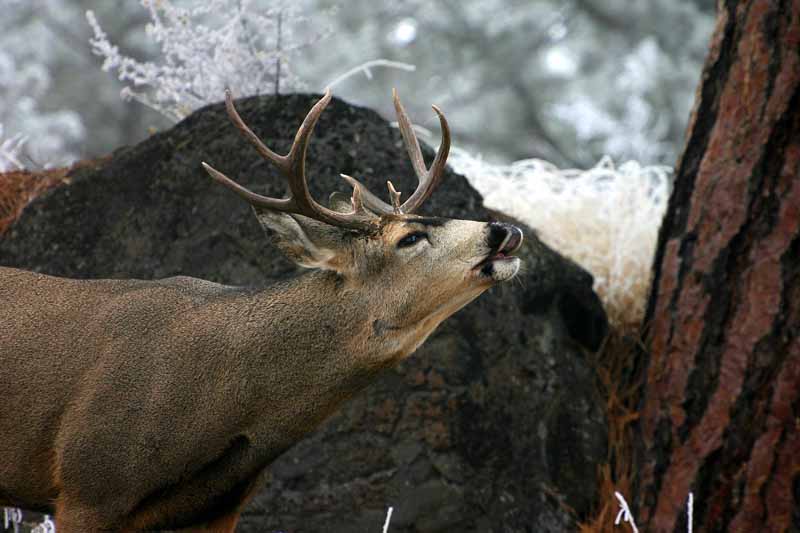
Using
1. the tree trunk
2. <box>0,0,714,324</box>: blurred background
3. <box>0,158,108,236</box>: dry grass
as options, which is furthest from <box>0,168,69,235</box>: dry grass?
<box>0,0,714,324</box>: blurred background

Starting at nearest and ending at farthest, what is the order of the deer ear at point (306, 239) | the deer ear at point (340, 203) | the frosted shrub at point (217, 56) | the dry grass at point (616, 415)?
1. the deer ear at point (306, 239)
2. the deer ear at point (340, 203)
3. the dry grass at point (616, 415)
4. the frosted shrub at point (217, 56)

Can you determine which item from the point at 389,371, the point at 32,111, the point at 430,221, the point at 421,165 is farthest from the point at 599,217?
the point at 32,111

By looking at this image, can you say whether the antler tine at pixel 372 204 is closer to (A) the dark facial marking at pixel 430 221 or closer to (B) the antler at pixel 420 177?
(B) the antler at pixel 420 177

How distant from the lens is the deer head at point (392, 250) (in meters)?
2.66

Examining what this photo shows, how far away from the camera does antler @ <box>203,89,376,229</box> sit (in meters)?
2.59

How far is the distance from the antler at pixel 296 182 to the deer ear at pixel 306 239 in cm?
3

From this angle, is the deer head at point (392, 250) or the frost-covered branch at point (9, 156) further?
the frost-covered branch at point (9, 156)

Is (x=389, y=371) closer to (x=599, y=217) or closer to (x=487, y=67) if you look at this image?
(x=599, y=217)

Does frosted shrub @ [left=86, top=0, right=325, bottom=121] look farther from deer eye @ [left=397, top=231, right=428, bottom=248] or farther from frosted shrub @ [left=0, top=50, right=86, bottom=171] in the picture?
frosted shrub @ [left=0, top=50, right=86, bottom=171]

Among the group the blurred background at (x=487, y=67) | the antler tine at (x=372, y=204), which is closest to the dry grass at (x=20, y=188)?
the antler tine at (x=372, y=204)

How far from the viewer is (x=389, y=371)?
3.69 m

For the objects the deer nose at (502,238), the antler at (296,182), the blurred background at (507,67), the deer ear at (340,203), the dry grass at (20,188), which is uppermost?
the blurred background at (507,67)

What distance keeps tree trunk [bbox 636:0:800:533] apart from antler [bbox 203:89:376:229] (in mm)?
1601

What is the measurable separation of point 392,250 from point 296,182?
0.29 m
